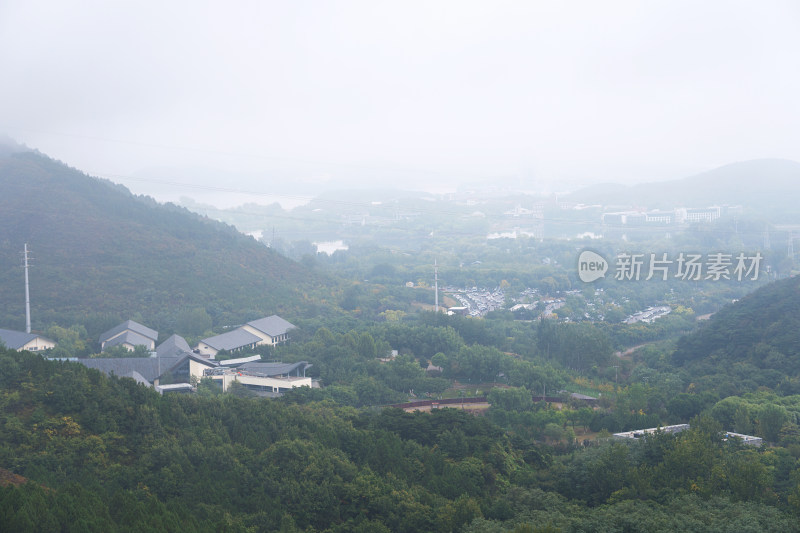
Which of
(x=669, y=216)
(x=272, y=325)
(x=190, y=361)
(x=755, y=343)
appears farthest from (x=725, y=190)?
(x=190, y=361)

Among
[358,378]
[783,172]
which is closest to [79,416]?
[358,378]

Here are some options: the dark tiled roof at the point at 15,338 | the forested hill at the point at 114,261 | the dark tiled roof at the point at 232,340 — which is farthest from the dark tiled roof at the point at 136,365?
the forested hill at the point at 114,261

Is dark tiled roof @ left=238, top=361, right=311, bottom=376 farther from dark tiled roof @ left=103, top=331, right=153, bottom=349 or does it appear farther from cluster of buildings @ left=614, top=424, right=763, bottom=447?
cluster of buildings @ left=614, top=424, right=763, bottom=447

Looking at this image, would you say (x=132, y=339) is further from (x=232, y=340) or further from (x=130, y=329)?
(x=232, y=340)

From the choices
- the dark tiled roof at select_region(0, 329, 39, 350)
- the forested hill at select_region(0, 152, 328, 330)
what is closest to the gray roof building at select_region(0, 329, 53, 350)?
the dark tiled roof at select_region(0, 329, 39, 350)

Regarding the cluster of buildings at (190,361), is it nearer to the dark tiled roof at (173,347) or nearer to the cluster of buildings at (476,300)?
the dark tiled roof at (173,347)
